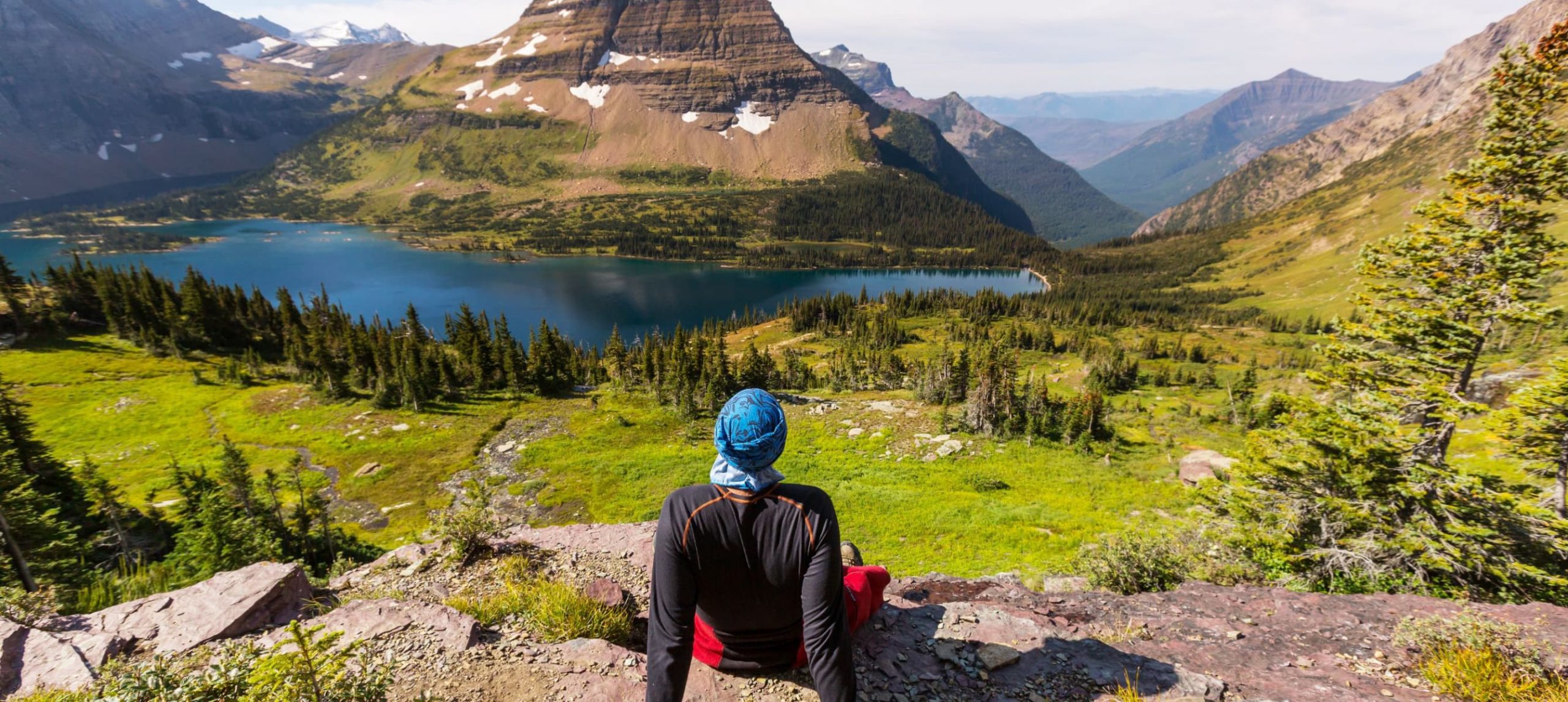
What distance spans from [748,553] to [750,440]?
1.12 meters

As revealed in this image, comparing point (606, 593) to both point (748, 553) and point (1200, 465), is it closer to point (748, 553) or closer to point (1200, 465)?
point (748, 553)

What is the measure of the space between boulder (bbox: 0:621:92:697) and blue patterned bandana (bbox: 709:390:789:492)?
787 cm

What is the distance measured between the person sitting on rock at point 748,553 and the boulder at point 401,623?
3.89 m

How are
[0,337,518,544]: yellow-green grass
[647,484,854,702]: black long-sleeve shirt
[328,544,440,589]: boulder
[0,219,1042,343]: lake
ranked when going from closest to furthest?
[647,484,854,702]: black long-sleeve shirt → [328,544,440,589]: boulder → [0,337,518,544]: yellow-green grass → [0,219,1042,343]: lake

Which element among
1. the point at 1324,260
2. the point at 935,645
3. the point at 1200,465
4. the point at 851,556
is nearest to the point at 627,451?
the point at 851,556

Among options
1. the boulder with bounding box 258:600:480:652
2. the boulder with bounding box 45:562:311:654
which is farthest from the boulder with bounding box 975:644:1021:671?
the boulder with bounding box 45:562:311:654

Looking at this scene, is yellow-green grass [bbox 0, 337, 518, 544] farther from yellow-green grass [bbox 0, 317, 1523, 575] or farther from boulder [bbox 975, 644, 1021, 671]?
boulder [bbox 975, 644, 1021, 671]

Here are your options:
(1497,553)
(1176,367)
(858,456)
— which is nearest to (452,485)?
(858,456)

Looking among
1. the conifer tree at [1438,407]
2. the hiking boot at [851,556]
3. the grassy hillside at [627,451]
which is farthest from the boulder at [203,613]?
the conifer tree at [1438,407]

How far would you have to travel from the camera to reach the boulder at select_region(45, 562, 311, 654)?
23.6ft

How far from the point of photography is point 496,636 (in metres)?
7.00

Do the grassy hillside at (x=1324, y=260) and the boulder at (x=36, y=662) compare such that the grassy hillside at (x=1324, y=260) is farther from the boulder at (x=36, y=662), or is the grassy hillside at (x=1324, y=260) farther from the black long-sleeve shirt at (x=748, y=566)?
the boulder at (x=36, y=662)

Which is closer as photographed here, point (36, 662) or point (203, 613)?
point (36, 662)

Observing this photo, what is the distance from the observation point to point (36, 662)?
625 centimetres
